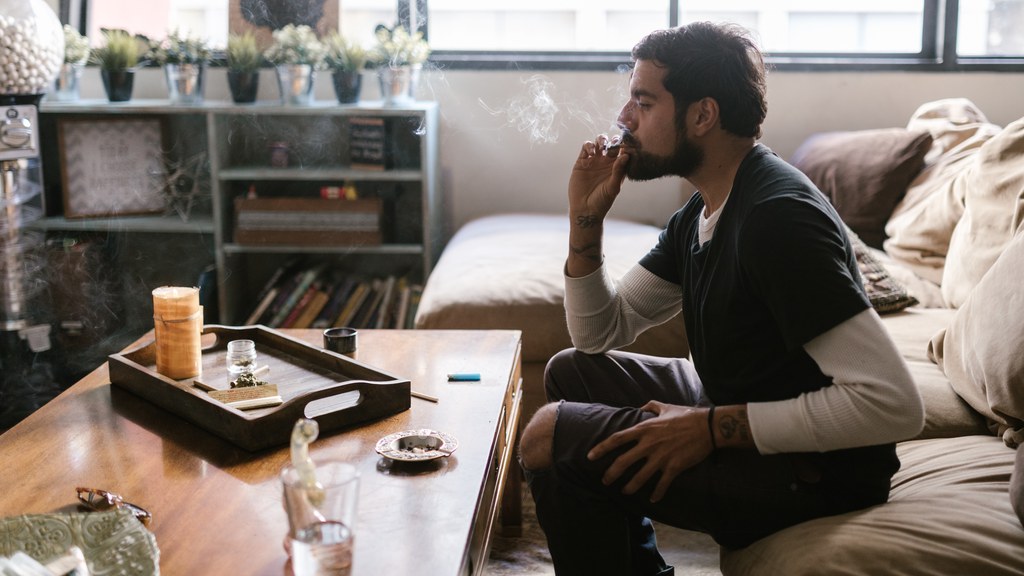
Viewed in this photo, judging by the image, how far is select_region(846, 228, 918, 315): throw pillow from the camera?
2451 millimetres

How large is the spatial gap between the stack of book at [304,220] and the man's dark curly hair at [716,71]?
197cm

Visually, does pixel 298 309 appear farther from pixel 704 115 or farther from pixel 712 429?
pixel 712 429

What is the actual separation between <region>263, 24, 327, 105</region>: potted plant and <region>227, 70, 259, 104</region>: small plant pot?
0.09 meters

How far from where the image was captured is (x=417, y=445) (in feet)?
4.79

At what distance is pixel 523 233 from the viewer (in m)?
3.27

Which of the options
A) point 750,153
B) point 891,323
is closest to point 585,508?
point 750,153

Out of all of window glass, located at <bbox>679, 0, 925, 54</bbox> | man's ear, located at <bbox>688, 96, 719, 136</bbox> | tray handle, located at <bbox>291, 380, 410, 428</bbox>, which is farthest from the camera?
window glass, located at <bbox>679, 0, 925, 54</bbox>

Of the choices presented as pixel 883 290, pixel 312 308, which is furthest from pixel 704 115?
pixel 312 308

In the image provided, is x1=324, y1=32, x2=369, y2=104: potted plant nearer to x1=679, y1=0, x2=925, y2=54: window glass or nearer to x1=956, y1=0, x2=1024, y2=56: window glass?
x1=679, y1=0, x2=925, y2=54: window glass

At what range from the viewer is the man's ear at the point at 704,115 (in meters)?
1.63

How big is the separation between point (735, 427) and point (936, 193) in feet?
5.38

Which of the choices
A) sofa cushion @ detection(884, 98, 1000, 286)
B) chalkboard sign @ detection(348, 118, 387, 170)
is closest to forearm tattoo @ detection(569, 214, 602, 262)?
sofa cushion @ detection(884, 98, 1000, 286)

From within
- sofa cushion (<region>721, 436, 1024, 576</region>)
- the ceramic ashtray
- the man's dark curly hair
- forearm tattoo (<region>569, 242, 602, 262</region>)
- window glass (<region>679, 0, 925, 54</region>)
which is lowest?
sofa cushion (<region>721, 436, 1024, 576</region>)

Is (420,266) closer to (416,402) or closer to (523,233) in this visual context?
(523,233)
